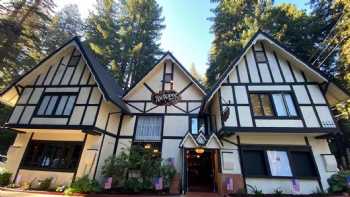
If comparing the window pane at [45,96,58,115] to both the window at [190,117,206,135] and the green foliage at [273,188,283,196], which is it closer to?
the window at [190,117,206,135]

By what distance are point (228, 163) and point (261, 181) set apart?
1.67 m

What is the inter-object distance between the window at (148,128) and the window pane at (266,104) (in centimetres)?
601

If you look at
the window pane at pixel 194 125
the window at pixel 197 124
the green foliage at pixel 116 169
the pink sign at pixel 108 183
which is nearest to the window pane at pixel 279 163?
the window at pixel 197 124

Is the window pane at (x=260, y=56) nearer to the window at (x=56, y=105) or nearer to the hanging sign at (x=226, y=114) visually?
the hanging sign at (x=226, y=114)

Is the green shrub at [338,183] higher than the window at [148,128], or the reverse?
the window at [148,128]

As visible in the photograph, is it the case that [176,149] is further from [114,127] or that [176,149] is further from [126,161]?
[114,127]

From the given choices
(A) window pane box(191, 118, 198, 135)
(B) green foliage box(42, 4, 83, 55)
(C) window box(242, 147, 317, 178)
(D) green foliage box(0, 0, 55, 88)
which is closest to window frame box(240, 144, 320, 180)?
(C) window box(242, 147, 317, 178)

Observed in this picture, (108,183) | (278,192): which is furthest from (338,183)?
(108,183)

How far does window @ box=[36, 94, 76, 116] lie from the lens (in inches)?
387

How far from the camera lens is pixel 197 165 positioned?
10.2 meters

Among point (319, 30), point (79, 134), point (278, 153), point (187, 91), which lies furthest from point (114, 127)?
point (319, 30)

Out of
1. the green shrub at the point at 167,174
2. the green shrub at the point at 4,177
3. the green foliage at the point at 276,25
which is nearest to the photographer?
the green shrub at the point at 167,174

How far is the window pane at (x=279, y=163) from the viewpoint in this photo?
817cm

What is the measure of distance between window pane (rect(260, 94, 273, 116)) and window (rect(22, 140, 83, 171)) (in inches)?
400
